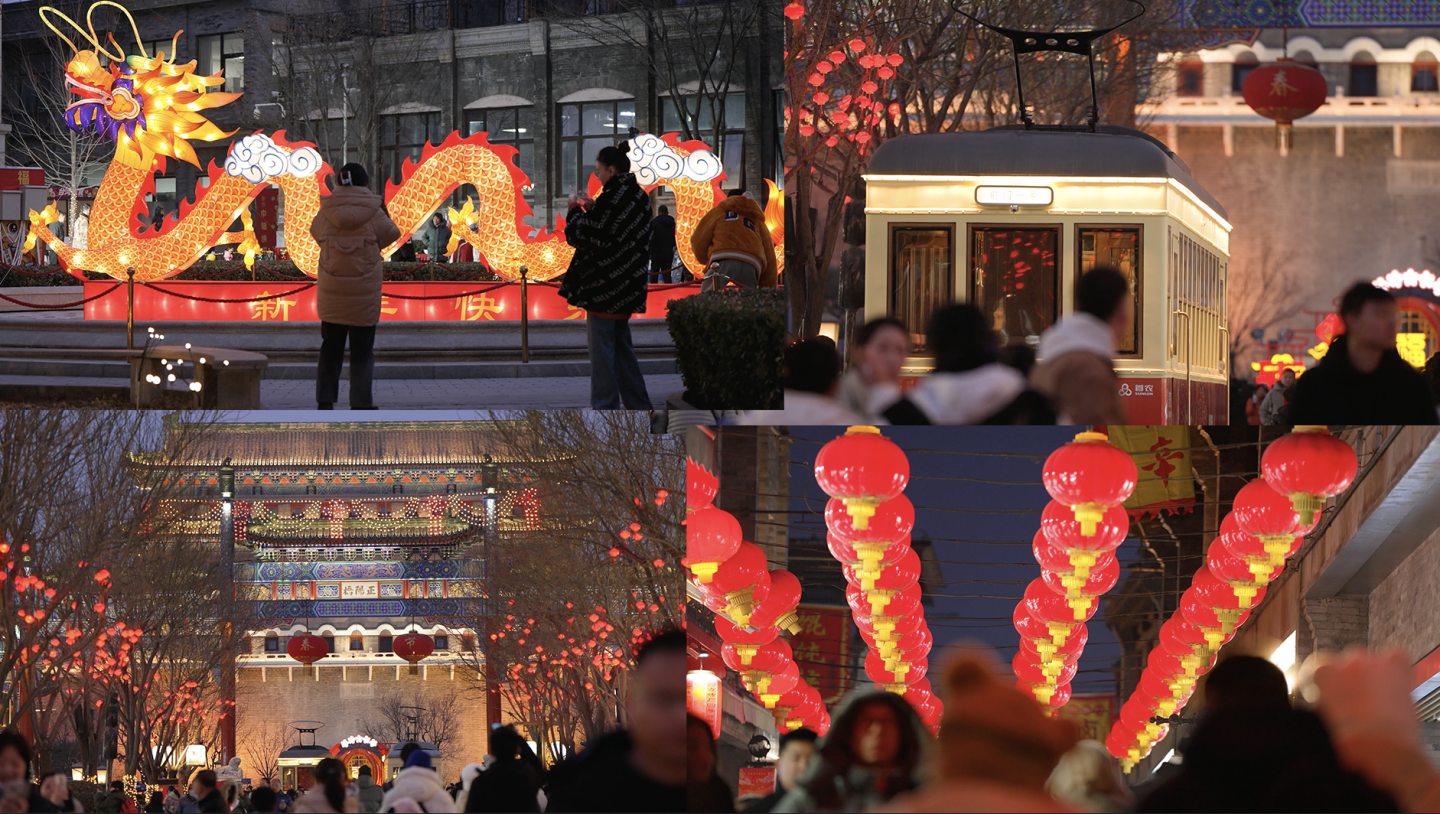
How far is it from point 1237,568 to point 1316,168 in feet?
11.9

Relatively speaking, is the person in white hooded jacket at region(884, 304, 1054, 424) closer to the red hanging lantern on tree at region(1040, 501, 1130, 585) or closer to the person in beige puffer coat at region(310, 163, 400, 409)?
the red hanging lantern on tree at region(1040, 501, 1130, 585)

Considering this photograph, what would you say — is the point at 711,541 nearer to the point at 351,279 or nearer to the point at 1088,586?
the point at 1088,586

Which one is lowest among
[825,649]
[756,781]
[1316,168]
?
[756,781]

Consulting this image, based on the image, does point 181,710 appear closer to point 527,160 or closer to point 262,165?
point 262,165

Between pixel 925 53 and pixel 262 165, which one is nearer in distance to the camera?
pixel 925 53

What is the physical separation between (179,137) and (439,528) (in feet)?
10.6

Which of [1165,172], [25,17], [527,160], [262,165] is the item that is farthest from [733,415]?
[25,17]

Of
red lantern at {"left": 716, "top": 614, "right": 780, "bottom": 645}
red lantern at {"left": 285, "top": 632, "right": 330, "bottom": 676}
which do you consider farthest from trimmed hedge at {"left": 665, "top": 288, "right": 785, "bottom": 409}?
red lantern at {"left": 285, "top": 632, "right": 330, "bottom": 676}

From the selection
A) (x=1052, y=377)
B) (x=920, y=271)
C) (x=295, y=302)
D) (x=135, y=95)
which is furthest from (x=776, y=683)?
(x=135, y=95)

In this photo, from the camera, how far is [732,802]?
15.0ft

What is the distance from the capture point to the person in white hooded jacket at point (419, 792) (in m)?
6.05

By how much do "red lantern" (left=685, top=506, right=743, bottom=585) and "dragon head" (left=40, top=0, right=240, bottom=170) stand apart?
4.51 m

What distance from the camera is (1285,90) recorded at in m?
7.31

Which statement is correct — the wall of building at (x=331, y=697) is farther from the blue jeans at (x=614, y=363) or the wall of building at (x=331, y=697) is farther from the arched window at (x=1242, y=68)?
the arched window at (x=1242, y=68)
